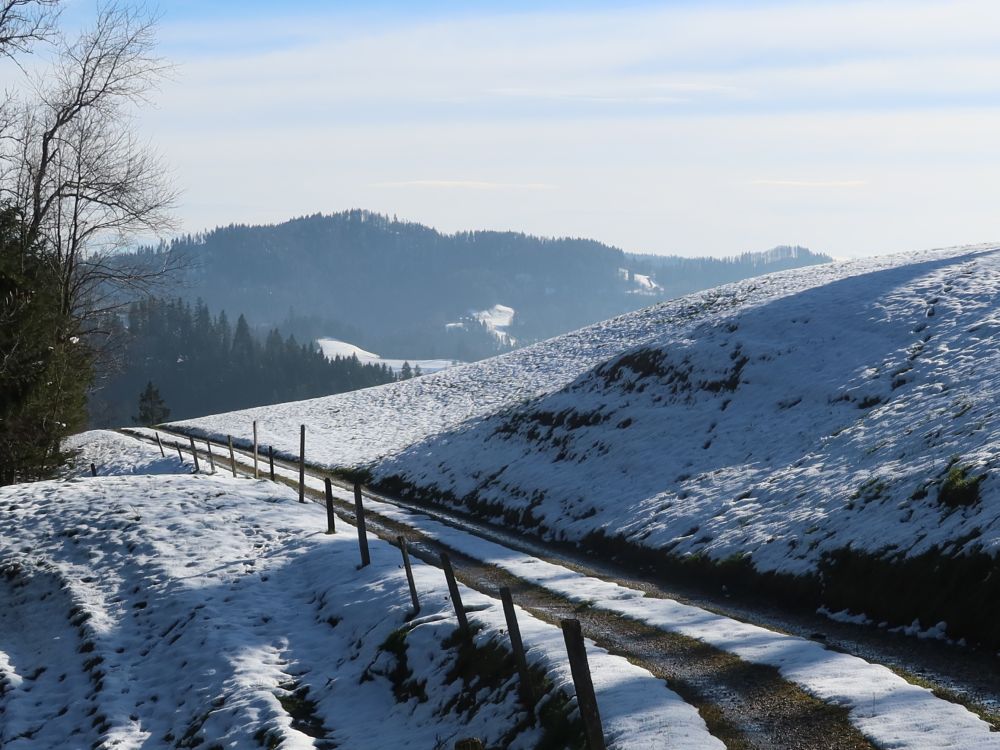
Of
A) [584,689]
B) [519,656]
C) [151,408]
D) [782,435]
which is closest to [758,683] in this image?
[519,656]

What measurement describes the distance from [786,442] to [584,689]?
1775 cm

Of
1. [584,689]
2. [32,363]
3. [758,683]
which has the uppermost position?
[32,363]

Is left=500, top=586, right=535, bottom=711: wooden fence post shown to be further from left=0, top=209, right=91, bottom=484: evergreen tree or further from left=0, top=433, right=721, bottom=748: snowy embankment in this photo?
left=0, top=209, right=91, bottom=484: evergreen tree

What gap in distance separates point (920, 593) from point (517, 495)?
1612 cm

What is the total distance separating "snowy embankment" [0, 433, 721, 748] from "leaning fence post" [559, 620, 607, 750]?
5.37 ft

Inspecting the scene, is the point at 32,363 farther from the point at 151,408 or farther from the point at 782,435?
the point at 151,408

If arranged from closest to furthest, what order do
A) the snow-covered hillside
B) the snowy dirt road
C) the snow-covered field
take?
the snowy dirt road < the snow-covered hillside < the snow-covered field

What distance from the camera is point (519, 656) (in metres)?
11.8

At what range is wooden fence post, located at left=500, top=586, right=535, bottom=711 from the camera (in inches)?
455

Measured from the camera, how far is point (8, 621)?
2033 cm

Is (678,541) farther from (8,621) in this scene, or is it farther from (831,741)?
(8,621)

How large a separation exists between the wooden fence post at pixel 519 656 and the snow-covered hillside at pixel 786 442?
705cm

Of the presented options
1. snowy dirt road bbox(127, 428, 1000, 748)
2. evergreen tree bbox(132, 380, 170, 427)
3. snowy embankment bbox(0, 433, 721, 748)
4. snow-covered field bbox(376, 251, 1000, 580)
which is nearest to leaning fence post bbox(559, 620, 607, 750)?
snowy embankment bbox(0, 433, 721, 748)

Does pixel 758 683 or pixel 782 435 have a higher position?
pixel 782 435
